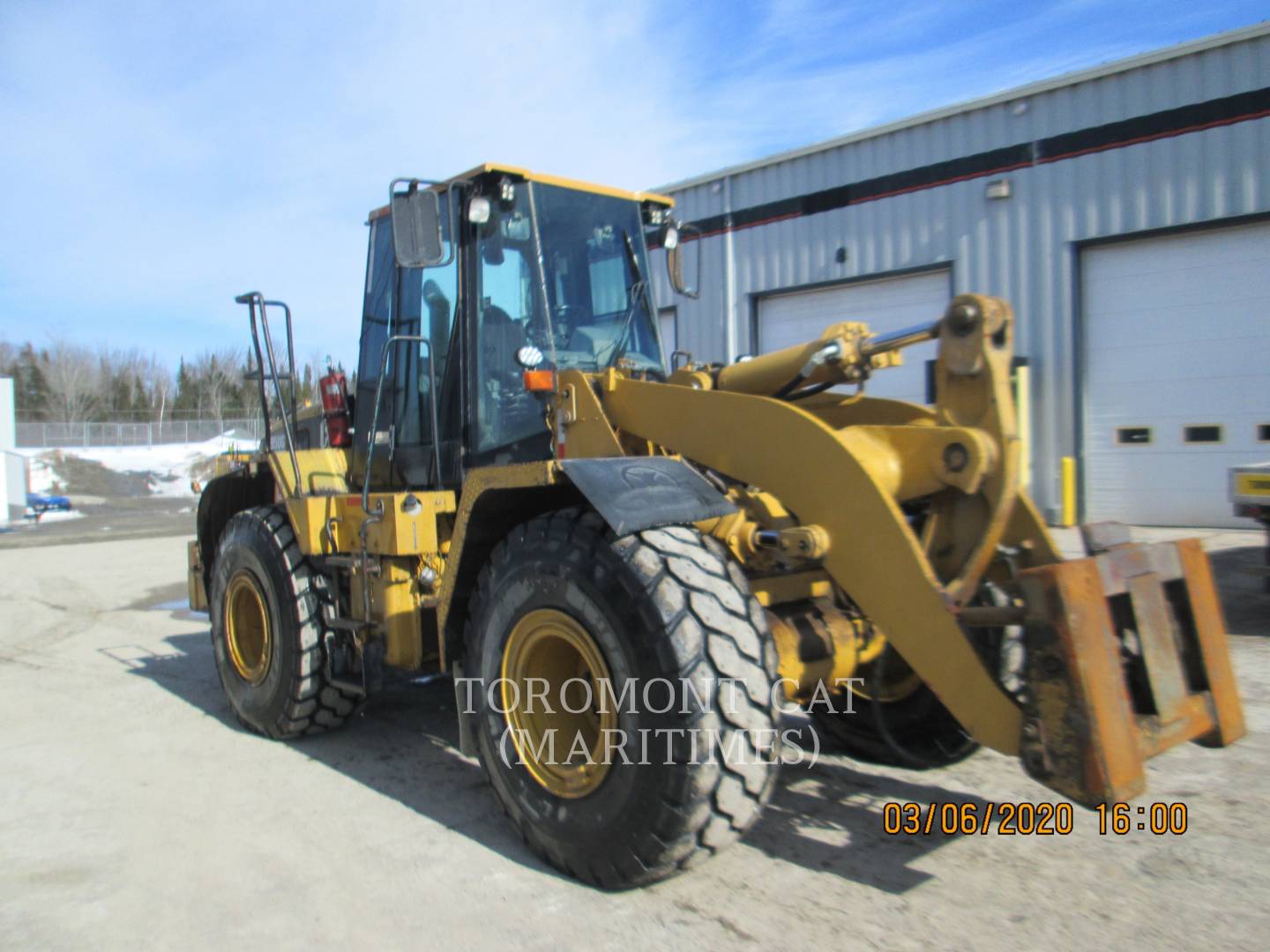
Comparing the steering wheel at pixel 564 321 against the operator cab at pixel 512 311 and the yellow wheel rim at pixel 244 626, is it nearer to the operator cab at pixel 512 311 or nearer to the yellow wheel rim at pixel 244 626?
the operator cab at pixel 512 311

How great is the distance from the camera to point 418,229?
4059 millimetres

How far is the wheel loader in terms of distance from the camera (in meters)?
3.01

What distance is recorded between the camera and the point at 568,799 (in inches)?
133

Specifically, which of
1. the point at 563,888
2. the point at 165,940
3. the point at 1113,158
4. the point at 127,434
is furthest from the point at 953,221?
the point at 127,434

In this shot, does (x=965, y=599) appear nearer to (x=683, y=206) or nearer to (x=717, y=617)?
(x=717, y=617)

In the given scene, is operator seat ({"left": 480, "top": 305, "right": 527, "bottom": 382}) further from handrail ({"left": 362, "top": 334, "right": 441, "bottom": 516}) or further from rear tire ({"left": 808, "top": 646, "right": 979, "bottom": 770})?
rear tire ({"left": 808, "top": 646, "right": 979, "bottom": 770})

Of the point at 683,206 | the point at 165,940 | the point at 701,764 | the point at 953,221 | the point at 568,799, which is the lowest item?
the point at 165,940

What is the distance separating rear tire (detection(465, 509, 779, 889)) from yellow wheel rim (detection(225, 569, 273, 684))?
2819mm

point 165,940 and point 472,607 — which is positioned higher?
point 472,607

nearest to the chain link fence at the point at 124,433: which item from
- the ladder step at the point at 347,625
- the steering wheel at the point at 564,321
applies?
the ladder step at the point at 347,625

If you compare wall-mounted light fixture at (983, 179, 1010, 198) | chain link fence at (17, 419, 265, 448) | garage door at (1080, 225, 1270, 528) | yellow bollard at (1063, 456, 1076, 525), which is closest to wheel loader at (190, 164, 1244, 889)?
yellow bollard at (1063, 456, 1076, 525)

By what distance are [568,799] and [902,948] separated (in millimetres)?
1181

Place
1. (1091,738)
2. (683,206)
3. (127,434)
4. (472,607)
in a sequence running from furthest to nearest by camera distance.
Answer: (127,434) < (683,206) < (472,607) < (1091,738)

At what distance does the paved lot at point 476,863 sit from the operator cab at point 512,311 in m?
1.63
